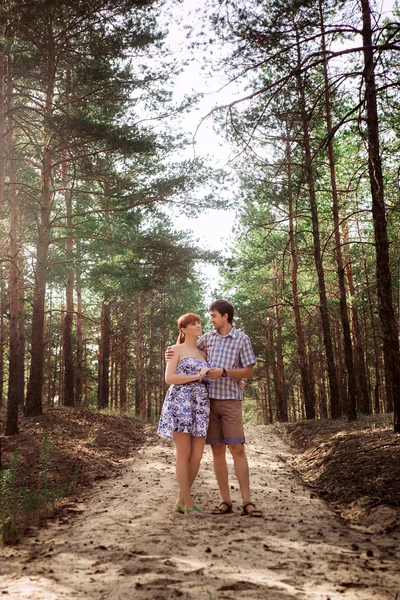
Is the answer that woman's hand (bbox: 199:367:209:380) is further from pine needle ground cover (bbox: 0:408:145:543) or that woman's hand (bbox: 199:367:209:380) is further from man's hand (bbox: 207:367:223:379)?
pine needle ground cover (bbox: 0:408:145:543)

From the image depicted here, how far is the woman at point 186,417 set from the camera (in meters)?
5.55

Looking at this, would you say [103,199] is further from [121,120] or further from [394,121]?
[394,121]

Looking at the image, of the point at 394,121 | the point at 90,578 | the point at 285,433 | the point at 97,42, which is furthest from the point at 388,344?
the point at 97,42

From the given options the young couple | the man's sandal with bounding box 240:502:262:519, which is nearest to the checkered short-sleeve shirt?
the young couple

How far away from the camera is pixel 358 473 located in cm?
700

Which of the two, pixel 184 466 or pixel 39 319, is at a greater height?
pixel 39 319

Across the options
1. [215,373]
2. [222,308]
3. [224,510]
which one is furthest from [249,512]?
[222,308]

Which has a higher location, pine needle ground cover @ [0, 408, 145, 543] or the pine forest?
the pine forest

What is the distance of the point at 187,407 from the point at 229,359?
70cm

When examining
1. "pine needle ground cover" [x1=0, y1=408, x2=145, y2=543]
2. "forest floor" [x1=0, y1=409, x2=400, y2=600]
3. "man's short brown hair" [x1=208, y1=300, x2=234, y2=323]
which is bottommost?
"forest floor" [x1=0, y1=409, x2=400, y2=600]

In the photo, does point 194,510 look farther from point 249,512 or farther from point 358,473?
point 358,473

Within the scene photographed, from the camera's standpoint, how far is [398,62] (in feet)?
25.3

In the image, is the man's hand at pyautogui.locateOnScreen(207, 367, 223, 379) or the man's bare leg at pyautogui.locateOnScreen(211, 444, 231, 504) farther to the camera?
the man's bare leg at pyautogui.locateOnScreen(211, 444, 231, 504)

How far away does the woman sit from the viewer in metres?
5.55
